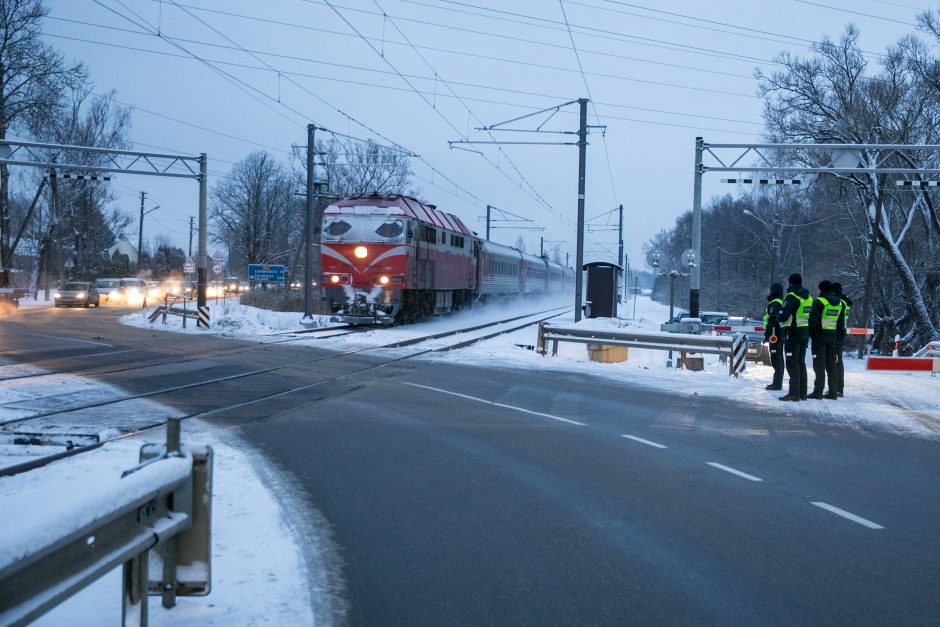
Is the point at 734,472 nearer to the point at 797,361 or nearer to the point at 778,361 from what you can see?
the point at 797,361

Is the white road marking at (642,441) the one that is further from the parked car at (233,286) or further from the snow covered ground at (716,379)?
the parked car at (233,286)

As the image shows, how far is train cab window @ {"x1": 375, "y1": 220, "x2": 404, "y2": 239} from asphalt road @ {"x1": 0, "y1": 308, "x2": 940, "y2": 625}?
1532cm

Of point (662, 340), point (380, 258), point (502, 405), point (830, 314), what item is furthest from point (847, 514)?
point (380, 258)

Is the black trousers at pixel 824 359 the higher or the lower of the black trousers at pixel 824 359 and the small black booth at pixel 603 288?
the lower

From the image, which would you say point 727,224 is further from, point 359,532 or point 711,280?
point 359,532

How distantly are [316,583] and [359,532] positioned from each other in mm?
1091

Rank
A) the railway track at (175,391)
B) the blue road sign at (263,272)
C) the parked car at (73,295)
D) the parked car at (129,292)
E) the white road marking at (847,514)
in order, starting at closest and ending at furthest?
1. the white road marking at (847,514)
2. the railway track at (175,391)
3. the blue road sign at (263,272)
4. the parked car at (73,295)
5. the parked car at (129,292)

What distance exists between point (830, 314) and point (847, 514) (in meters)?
7.56

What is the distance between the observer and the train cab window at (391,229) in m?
28.5

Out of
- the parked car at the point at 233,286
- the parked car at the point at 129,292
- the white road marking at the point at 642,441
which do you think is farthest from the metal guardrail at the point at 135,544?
the parked car at the point at 233,286

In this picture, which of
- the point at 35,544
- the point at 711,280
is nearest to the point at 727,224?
the point at 711,280

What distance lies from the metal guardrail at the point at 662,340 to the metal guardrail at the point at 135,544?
14.6m

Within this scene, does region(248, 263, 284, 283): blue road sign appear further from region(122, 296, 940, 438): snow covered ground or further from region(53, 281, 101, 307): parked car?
region(53, 281, 101, 307): parked car

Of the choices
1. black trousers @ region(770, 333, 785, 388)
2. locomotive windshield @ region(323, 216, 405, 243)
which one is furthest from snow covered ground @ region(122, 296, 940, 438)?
locomotive windshield @ region(323, 216, 405, 243)
